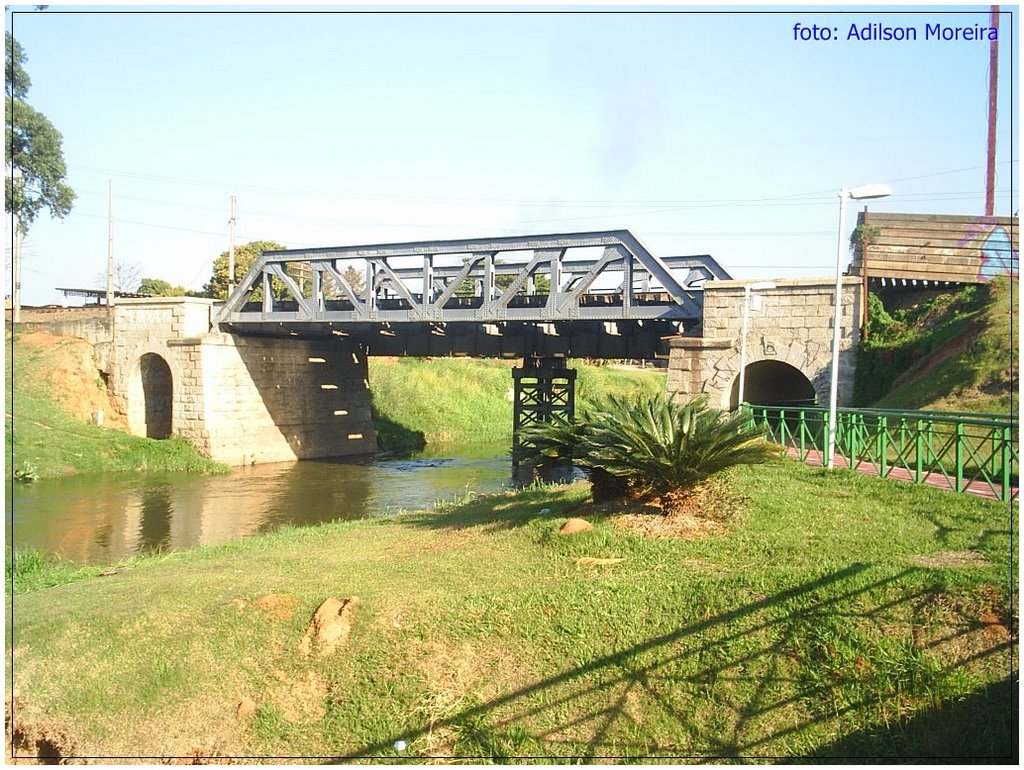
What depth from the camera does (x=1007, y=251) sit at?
22.0 m

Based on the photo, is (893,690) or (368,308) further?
(368,308)

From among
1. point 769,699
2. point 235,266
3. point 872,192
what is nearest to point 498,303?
point 872,192

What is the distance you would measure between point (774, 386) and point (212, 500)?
17324mm

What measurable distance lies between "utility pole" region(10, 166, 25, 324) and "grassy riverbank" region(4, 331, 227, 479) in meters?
2.59

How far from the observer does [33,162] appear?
37.0 metres

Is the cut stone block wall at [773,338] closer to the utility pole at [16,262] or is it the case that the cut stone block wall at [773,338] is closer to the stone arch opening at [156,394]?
the stone arch opening at [156,394]

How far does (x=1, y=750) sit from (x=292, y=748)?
7.75 ft

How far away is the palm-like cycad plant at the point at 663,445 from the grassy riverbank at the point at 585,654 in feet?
2.57

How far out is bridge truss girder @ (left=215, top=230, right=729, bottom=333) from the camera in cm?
2294

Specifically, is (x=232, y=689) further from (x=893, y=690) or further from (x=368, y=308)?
(x=368, y=308)

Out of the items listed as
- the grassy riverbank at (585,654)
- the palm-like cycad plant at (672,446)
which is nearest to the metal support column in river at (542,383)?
the palm-like cycad plant at (672,446)

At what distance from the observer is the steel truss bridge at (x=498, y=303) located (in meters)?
23.2

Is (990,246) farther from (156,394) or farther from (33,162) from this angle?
(33,162)

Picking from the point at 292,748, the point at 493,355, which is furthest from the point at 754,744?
the point at 493,355
